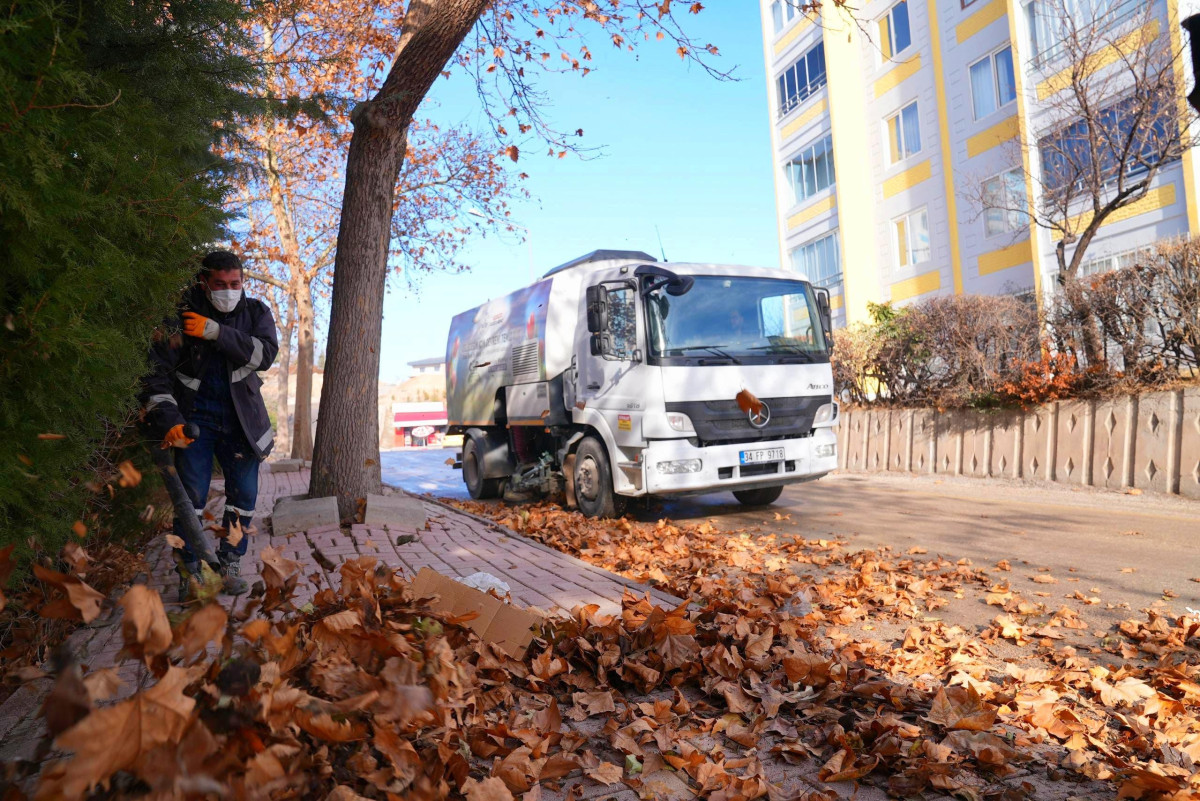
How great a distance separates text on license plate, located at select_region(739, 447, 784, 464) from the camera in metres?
8.48

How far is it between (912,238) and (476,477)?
1711 centimetres

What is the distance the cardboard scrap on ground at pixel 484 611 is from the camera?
10.0ft

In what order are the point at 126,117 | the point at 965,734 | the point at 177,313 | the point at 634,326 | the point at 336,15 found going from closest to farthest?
the point at 965,734, the point at 126,117, the point at 177,313, the point at 634,326, the point at 336,15

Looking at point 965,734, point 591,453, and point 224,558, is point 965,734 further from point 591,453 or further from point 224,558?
point 591,453

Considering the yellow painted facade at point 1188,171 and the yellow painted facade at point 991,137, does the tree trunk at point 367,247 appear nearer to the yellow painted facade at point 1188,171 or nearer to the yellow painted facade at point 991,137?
the yellow painted facade at point 1188,171

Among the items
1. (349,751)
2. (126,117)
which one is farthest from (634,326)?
(349,751)

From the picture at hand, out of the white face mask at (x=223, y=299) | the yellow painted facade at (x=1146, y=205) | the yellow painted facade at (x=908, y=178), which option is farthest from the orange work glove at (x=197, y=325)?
the yellow painted facade at (x=908, y=178)

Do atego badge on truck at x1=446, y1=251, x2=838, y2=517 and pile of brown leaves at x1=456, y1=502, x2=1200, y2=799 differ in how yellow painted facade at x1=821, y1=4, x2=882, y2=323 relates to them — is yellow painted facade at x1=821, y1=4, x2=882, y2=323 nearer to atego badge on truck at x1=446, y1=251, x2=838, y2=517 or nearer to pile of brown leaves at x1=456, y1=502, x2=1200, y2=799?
atego badge on truck at x1=446, y1=251, x2=838, y2=517

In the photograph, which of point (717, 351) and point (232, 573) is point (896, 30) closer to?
point (717, 351)

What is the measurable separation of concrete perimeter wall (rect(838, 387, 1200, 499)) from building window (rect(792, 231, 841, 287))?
1418 cm

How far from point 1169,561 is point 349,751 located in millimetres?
→ 5743

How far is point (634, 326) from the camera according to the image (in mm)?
8438

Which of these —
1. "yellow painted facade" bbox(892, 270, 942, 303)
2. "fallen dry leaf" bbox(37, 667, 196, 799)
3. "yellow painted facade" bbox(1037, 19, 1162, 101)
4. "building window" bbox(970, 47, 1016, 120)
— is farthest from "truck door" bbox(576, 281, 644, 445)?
"yellow painted facade" bbox(892, 270, 942, 303)

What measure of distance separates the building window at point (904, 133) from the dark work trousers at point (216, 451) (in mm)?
23286
